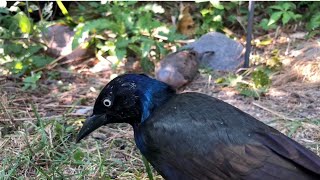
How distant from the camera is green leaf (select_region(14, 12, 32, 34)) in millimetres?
4586

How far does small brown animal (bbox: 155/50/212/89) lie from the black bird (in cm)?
146

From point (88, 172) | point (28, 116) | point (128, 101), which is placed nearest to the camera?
point (128, 101)

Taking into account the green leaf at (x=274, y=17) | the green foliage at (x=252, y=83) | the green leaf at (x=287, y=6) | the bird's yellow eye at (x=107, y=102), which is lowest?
the green foliage at (x=252, y=83)

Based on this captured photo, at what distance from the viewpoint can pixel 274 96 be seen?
4.40 metres

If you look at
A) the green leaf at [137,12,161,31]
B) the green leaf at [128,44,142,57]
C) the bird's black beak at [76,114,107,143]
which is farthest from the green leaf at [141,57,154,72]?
the bird's black beak at [76,114,107,143]

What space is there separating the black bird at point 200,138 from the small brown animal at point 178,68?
146cm

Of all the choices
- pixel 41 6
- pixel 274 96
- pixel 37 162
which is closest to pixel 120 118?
pixel 37 162

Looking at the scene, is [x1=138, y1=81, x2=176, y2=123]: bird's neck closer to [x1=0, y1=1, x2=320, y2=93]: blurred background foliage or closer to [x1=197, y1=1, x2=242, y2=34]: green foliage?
[x1=0, y1=1, x2=320, y2=93]: blurred background foliage

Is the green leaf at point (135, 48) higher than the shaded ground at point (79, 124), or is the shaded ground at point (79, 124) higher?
the green leaf at point (135, 48)

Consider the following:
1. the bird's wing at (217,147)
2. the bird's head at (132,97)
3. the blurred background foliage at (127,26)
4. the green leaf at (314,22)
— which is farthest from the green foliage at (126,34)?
the bird's wing at (217,147)

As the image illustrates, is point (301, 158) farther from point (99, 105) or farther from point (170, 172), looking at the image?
point (99, 105)

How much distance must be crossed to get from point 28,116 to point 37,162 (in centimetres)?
66

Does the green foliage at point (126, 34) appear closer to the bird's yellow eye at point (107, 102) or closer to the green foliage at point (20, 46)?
the green foliage at point (20, 46)

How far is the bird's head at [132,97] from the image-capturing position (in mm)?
3004
